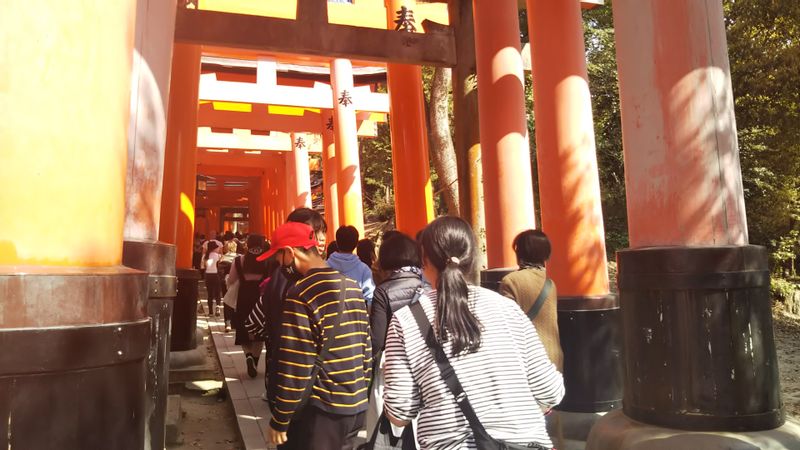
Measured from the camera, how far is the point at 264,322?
4504 mm

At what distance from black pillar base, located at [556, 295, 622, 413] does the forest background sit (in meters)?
3.60

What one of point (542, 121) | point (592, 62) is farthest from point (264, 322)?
point (592, 62)

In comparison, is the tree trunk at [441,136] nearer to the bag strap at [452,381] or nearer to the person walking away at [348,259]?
the person walking away at [348,259]

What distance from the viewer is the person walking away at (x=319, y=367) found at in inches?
101

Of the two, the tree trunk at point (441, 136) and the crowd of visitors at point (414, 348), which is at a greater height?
the tree trunk at point (441, 136)

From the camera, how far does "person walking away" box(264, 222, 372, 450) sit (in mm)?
2566

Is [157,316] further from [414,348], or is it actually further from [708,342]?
[708,342]

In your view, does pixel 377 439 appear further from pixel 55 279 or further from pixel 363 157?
pixel 363 157

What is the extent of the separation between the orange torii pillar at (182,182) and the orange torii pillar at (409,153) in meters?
2.58

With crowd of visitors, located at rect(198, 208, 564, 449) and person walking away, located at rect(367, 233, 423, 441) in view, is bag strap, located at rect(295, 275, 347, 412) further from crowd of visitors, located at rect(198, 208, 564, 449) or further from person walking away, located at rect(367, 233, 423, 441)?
person walking away, located at rect(367, 233, 423, 441)

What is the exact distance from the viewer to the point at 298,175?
18484mm

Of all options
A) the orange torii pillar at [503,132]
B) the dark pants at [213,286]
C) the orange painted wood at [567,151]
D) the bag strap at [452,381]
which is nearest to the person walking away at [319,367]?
the bag strap at [452,381]


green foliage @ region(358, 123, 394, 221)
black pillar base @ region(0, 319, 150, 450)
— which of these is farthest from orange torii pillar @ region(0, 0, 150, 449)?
green foliage @ region(358, 123, 394, 221)

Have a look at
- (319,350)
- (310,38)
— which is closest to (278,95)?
(310,38)
